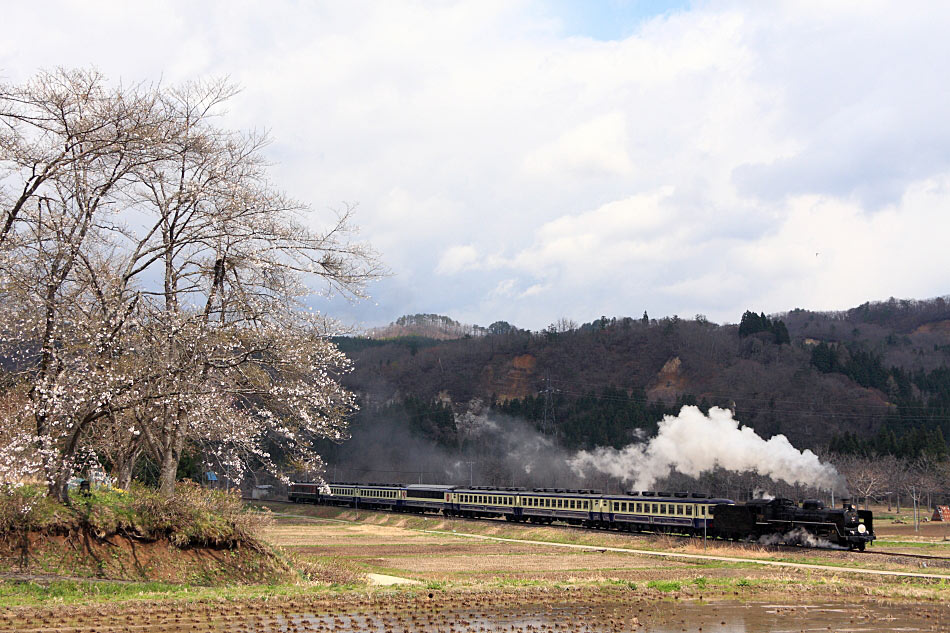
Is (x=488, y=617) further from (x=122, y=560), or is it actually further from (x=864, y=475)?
(x=864, y=475)

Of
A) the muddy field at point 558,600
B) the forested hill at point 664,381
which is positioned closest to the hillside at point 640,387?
the forested hill at point 664,381

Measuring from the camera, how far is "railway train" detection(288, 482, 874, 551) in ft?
131

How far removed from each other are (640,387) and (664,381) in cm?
536

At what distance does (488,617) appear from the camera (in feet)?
61.4

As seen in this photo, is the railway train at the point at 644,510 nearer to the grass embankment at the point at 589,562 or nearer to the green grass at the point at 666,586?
the grass embankment at the point at 589,562

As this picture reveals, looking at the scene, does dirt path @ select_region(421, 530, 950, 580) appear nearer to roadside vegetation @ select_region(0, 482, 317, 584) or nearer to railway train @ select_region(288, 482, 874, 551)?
railway train @ select_region(288, 482, 874, 551)

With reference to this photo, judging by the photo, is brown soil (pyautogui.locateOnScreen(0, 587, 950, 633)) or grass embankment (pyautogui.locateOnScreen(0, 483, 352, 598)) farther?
grass embankment (pyautogui.locateOnScreen(0, 483, 352, 598))

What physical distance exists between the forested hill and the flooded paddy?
83896mm

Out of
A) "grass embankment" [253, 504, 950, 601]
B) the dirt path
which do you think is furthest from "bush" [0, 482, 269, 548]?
the dirt path

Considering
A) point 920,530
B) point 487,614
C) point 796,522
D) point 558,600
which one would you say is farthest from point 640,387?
point 487,614

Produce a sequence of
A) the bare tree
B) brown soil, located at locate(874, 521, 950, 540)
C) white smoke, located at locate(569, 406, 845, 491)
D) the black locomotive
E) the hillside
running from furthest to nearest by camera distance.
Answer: the hillside → the bare tree → white smoke, located at locate(569, 406, 845, 491) → brown soil, located at locate(874, 521, 950, 540) → the black locomotive

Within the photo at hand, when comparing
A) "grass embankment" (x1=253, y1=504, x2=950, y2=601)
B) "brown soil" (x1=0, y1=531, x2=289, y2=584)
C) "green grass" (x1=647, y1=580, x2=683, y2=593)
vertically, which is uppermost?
"brown soil" (x1=0, y1=531, x2=289, y2=584)

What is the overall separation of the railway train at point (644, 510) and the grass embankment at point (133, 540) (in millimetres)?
A: 2749

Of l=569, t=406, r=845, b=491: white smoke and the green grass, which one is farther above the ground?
l=569, t=406, r=845, b=491: white smoke
